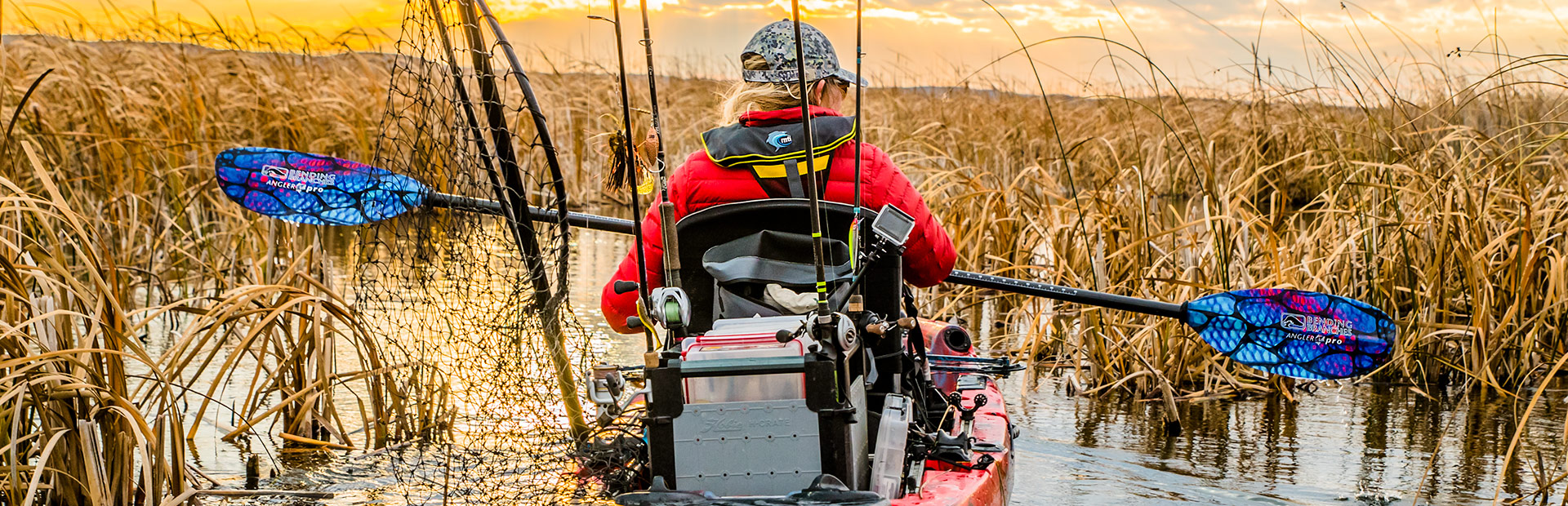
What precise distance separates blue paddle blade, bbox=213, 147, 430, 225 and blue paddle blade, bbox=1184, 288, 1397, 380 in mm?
3085

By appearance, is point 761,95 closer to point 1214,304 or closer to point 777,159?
point 777,159

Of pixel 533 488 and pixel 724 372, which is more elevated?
pixel 724 372

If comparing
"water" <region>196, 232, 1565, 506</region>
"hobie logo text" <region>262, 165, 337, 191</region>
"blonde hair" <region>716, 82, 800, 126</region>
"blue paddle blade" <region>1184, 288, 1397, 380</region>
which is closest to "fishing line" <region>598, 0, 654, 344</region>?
"blonde hair" <region>716, 82, 800, 126</region>

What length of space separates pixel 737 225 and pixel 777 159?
0.64 feet

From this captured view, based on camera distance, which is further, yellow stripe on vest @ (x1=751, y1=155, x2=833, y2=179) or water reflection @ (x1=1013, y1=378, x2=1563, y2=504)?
water reflection @ (x1=1013, y1=378, x2=1563, y2=504)

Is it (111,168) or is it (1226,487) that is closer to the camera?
(1226,487)

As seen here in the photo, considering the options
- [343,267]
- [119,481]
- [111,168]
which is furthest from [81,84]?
[119,481]

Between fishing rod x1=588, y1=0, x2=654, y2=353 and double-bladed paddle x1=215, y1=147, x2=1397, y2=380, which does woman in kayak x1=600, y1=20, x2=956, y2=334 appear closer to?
fishing rod x1=588, y1=0, x2=654, y2=353

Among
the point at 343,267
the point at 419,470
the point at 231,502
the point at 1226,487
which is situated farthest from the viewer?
the point at 343,267

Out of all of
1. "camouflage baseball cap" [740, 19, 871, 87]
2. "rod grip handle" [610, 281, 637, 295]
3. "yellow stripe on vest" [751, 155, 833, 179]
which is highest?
"camouflage baseball cap" [740, 19, 871, 87]

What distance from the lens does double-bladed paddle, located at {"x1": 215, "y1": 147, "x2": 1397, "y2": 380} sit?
191 inches

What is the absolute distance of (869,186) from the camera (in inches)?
138

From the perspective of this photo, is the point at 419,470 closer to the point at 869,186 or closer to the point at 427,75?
the point at 427,75

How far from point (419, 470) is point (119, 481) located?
45.8 inches
